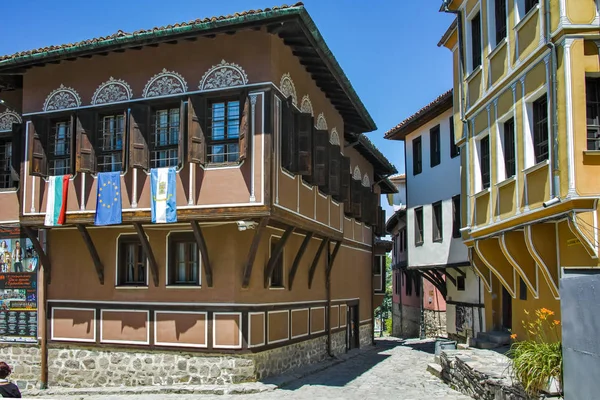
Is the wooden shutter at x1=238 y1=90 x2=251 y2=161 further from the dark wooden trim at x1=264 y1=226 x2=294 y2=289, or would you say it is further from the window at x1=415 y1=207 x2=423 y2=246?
the window at x1=415 y1=207 x2=423 y2=246

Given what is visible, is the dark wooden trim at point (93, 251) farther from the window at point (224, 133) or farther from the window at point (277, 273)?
the window at point (277, 273)

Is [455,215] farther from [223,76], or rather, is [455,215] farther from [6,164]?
[6,164]

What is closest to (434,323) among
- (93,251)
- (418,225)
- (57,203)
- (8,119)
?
(418,225)

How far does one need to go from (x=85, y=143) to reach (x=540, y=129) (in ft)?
34.0

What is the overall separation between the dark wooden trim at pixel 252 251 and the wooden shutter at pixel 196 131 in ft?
6.37

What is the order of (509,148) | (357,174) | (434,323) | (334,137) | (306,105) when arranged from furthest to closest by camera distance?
(434,323) < (357,174) < (334,137) < (306,105) < (509,148)

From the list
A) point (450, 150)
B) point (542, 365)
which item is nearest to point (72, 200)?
point (542, 365)

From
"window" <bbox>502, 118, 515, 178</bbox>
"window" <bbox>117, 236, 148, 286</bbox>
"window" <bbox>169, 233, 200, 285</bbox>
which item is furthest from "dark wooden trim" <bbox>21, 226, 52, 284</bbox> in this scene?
"window" <bbox>502, 118, 515, 178</bbox>

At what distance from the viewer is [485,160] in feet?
52.8

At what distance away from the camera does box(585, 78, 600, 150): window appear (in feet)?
37.0

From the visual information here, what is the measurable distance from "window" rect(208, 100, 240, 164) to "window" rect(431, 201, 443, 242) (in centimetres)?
1079

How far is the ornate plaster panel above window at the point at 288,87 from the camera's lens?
15.3 m

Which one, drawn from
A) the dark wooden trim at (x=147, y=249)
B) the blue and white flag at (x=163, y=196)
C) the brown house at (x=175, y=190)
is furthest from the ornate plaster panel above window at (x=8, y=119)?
the blue and white flag at (x=163, y=196)

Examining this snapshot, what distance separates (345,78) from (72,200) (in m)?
8.06
